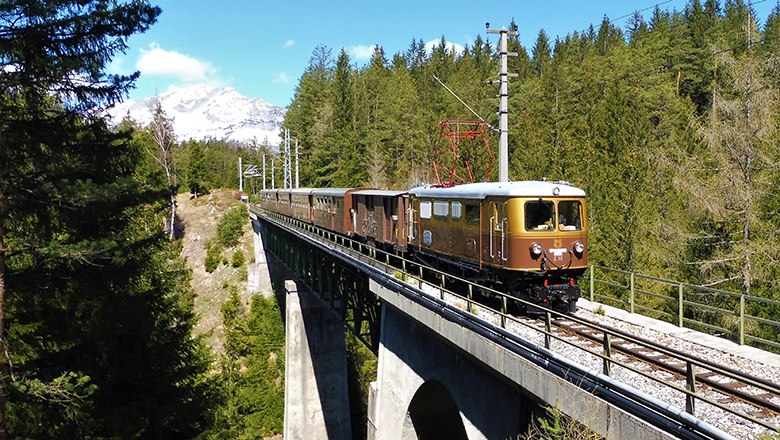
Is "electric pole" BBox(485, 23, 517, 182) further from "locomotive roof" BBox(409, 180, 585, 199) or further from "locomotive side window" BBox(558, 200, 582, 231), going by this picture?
"locomotive side window" BBox(558, 200, 582, 231)

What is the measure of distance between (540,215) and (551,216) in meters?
0.28

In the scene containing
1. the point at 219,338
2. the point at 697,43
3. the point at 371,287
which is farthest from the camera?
the point at 697,43

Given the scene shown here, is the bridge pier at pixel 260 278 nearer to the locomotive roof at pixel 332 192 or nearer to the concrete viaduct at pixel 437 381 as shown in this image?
the locomotive roof at pixel 332 192

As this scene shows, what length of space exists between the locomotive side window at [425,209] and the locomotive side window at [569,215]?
17.0 ft

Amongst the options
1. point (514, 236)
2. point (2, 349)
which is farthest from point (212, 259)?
point (2, 349)

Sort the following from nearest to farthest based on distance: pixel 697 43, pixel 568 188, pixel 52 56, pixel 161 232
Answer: pixel 52 56 < pixel 161 232 < pixel 568 188 < pixel 697 43

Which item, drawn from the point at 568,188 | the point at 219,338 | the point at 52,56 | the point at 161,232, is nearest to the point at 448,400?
the point at 568,188

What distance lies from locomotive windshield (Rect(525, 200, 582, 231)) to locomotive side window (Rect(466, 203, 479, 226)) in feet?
5.65

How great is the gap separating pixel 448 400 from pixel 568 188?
24.1ft

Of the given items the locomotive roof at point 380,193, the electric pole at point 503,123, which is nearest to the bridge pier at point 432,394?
the electric pole at point 503,123

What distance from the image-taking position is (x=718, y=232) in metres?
19.0

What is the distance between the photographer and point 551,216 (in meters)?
12.6

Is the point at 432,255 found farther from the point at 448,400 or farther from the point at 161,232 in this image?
the point at 161,232

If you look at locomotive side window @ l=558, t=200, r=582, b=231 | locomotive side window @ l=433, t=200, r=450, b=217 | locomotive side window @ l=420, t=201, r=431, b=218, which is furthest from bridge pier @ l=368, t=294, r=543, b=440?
locomotive side window @ l=558, t=200, r=582, b=231
